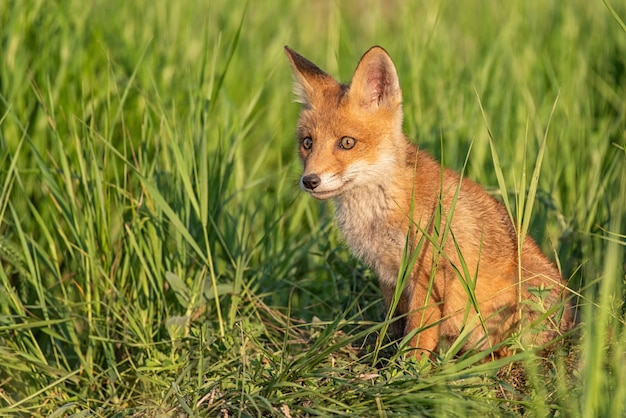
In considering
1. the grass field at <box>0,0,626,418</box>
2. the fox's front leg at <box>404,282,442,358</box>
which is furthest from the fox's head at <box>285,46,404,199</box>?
the fox's front leg at <box>404,282,442,358</box>

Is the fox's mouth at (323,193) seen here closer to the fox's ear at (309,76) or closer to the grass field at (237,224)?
the grass field at (237,224)

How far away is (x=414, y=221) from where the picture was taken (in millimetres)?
3928

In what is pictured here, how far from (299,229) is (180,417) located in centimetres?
242

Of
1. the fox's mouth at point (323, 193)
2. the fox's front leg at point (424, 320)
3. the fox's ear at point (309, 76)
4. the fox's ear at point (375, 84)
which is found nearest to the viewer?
the fox's front leg at point (424, 320)

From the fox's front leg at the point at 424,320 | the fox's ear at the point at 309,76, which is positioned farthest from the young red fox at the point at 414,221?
the fox's ear at the point at 309,76

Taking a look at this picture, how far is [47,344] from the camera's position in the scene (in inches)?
187

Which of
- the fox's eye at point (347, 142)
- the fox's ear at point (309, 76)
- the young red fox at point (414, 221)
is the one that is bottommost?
the young red fox at point (414, 221)

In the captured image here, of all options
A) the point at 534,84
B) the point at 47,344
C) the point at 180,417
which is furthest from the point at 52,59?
the point at 534,84

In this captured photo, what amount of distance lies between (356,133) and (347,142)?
6cm

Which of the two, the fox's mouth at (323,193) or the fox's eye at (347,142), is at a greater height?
the fox's eye at (347,142)

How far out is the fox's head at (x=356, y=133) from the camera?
160 inches

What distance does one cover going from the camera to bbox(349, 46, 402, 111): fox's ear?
13.6 ft

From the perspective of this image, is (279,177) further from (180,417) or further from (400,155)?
(180,417)

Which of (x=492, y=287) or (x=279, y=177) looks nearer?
(x=492, y=287)
